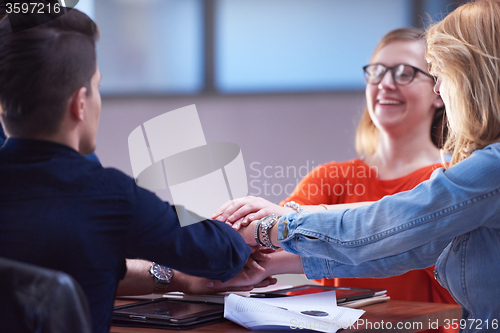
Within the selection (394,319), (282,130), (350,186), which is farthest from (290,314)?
(282,130)

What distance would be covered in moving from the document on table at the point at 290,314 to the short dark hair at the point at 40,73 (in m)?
0.50

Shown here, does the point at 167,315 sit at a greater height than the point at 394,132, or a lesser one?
lesser

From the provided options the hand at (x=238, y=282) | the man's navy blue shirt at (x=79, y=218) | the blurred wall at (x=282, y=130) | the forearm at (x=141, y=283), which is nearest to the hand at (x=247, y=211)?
the hand at (x=238, y=282)

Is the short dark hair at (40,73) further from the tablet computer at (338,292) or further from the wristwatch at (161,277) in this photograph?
the tablet computer at (338,292)

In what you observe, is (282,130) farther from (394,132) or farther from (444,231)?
(444,231)

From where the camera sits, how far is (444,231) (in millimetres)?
1033

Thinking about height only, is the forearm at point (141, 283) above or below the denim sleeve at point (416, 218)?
below

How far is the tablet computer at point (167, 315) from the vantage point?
102cm

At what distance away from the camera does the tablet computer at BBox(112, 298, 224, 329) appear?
1.02 metres

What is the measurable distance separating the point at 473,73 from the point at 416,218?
1.09ft

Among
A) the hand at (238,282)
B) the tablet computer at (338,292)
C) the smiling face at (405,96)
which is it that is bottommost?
the tablet computer at (338,292)

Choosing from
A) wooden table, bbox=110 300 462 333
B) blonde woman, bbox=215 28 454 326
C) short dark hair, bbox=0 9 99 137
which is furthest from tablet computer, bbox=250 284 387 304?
short dark hair, bbox=0 9 99 137

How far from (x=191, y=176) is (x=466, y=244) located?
131 cm

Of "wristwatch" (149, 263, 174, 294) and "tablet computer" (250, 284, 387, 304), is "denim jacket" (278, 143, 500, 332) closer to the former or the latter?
"tablet computer" (250, 284, 387, 304)
